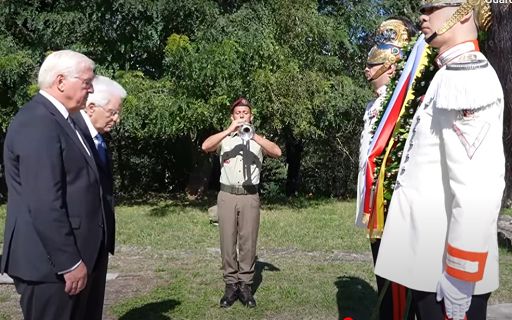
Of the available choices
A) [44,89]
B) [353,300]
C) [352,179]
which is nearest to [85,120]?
[44,89]

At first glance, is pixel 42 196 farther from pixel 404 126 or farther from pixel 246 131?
pixel 246 131

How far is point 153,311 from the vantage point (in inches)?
188

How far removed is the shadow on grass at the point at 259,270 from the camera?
5523mm

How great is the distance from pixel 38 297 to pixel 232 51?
6.97 meters

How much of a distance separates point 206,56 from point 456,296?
298 inches

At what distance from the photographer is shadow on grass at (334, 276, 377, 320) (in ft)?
15.4

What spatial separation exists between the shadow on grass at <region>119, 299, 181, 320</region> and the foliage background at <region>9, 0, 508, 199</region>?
15.4ft

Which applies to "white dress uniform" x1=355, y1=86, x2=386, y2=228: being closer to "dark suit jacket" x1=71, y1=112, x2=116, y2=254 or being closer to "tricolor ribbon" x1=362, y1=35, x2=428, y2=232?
"tricolor ribbon" x1=362, y1=35, x2=428, y2=232

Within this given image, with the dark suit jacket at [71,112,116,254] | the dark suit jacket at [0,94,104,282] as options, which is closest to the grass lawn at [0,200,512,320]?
the dark suit jacket at [71,112,116,254]

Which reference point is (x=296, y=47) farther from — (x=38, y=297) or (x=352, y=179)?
(x=38, y=297)

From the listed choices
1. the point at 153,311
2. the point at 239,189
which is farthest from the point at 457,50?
the point at 153,311

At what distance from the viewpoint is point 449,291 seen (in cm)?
202

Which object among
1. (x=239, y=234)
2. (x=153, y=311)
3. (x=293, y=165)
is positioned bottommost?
(x=153, y=311)

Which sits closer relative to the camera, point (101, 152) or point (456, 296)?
point (456, 296)
